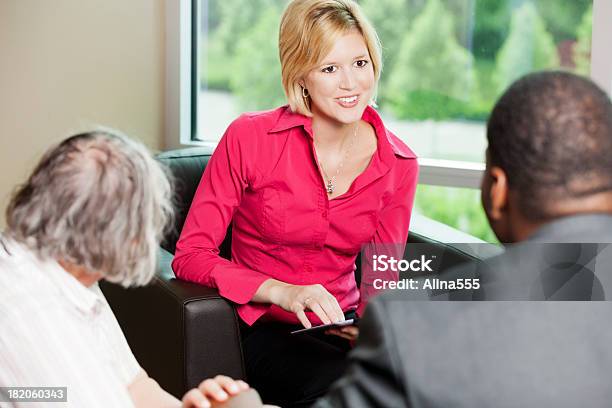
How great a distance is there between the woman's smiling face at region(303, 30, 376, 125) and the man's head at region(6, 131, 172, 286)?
0.97 m

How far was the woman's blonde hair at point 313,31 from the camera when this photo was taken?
2.38 meters

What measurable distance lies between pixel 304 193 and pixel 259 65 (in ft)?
5.27

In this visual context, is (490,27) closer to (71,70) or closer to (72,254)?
(71,70)

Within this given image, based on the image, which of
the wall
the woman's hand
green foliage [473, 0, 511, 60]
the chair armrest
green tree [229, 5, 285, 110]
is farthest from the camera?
green tree [229, 5, 285, 110]

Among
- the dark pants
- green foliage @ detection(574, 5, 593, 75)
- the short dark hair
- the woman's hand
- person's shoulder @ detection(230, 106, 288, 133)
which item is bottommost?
the dark pants

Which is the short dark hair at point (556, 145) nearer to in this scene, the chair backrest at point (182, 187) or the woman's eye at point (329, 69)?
the woman's eye at point (329, 69)

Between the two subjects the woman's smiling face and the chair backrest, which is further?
the chair backrest

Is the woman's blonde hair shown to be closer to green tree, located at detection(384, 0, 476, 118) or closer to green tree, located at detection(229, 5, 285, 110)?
green tree, located at detection(384, 0, 476, 118)

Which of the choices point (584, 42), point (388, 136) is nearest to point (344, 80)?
point (388, 136)

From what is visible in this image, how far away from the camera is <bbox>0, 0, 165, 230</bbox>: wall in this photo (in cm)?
367

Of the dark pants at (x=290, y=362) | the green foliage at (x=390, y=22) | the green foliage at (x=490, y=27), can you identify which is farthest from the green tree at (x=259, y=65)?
the dark pants at (x=290, y=362)

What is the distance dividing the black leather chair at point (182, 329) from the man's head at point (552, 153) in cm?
117

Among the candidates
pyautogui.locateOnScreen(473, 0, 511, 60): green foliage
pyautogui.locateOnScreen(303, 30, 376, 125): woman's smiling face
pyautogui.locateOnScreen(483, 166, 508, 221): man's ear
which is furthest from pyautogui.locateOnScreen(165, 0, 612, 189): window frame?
pyautogui.locateOnScreen(483, 166, 508, 221): man's ear

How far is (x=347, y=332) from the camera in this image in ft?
7.49
